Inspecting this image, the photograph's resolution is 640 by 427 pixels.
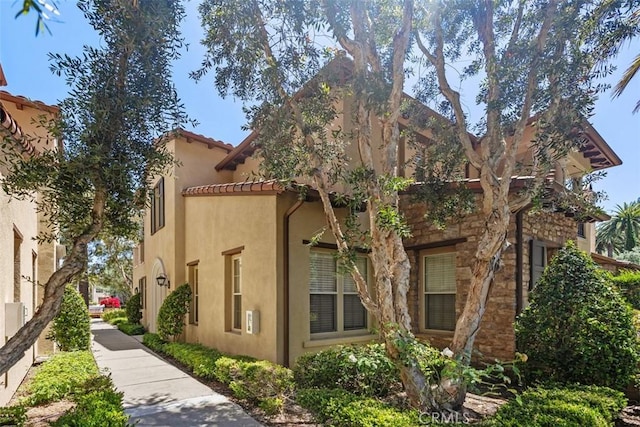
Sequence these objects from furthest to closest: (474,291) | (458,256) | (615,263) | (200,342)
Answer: (615,263) → (200,342) → (458,256) → (474,291)

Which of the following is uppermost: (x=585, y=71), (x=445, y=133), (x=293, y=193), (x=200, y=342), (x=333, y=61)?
(x=333, y=61)

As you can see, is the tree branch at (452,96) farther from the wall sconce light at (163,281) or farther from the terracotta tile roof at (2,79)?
the wall sconce light at (163,281)

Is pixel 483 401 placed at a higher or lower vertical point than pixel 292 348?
lower

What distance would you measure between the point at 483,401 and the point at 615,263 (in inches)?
735

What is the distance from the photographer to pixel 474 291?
274 inches

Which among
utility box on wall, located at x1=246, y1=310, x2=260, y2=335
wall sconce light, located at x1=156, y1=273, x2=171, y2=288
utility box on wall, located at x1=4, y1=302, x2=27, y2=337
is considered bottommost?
utility box on wall, located at x1=246, y1=310, x2=260, y2=335

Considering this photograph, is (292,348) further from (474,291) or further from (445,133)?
(445,133)

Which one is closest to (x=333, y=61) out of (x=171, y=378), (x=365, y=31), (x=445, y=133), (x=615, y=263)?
(x=365, y=31)

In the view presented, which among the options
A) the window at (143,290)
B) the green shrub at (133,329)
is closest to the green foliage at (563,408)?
the green shrub at (133,329)

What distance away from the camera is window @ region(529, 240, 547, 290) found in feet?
32.1

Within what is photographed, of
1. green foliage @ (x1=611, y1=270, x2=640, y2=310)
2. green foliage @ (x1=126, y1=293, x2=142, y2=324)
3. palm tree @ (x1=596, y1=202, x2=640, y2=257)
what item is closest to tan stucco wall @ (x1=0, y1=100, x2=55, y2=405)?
green foliage @ (x1=126, y1=293, x2=142, y2=324)

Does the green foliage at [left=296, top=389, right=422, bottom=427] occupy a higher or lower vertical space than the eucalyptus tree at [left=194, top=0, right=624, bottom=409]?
lower

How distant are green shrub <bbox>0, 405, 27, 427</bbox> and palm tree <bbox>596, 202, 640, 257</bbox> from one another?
5126 centimetres

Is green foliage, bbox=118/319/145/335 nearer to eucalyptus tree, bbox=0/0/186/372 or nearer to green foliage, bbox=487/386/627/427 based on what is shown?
eucalyptus tree, bbox=0/0/186/372
